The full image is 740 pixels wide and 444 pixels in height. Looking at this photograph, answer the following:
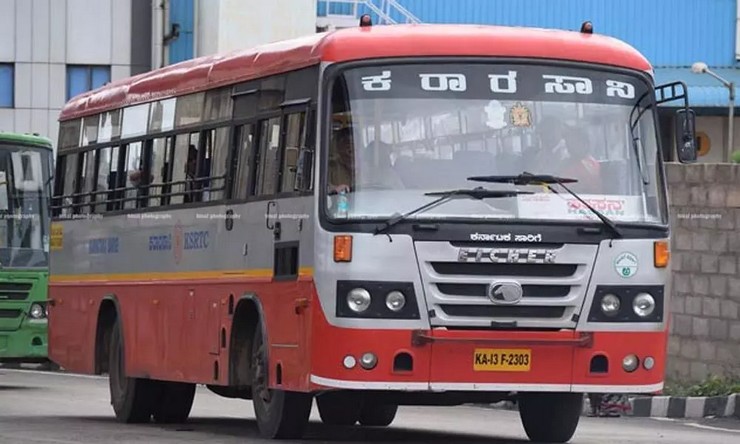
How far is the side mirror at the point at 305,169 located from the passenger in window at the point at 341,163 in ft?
0.62

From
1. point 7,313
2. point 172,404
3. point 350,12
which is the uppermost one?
point 350,12

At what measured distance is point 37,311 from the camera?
26.0m

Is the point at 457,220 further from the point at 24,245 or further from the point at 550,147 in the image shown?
the point at 24,245

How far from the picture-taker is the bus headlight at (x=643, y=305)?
13359 mm

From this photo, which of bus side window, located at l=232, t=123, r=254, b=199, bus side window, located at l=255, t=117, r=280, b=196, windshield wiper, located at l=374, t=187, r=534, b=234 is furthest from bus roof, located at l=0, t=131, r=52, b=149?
windshield wiper, located at l=374, t=187, r=534, b=234

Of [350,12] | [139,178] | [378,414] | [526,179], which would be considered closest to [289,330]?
[526,179]

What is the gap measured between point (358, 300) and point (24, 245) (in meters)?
13.6

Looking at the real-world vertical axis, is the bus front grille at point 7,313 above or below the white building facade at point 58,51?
below

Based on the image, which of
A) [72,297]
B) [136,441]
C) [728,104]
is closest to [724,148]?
[728,104]

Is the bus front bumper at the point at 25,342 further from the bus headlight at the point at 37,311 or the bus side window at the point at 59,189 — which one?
the bus side window at the point at 59,189

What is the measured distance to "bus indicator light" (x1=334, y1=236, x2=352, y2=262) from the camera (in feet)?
42.4

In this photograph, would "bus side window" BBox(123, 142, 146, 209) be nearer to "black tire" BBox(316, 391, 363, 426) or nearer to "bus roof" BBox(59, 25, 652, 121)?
"black tire" BBox(316, 391, 363, 426)

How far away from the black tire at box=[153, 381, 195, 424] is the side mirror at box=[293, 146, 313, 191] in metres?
5.19

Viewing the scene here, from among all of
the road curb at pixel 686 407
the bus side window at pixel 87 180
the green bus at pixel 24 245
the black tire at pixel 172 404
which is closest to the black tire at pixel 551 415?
the black tire at pixel 172 404
